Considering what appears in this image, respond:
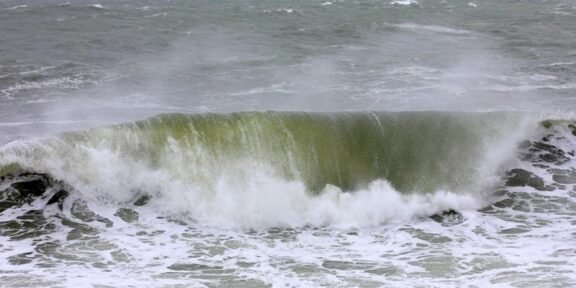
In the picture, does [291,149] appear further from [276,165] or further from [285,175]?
[285,175]

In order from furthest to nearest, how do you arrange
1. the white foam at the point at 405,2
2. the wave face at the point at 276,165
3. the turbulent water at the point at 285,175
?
the white foam at the point at 405,2
the wave face at the point at 276,165
the turbulent water at the point at 285,175

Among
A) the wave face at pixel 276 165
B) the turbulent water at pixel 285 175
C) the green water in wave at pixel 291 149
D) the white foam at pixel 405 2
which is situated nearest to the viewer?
the turbulent water at pixel 285 175

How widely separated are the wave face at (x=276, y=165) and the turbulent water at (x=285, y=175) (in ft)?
0.09

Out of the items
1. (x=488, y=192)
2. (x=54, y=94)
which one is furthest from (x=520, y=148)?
(x=54, y=94)

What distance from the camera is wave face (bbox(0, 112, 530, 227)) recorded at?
10883 millimetres

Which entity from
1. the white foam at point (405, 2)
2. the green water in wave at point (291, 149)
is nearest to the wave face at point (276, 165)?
the green water in wave at point (291, 149)

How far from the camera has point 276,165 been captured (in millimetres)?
11477

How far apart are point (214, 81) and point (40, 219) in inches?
322

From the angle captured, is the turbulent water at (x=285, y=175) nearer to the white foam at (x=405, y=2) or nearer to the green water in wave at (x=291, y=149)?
the green water in wave at (x=291, y=149)

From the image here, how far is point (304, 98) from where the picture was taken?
15852 mm

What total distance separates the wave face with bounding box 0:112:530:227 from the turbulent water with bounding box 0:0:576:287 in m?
0.03

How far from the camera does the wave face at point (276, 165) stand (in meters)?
10.9

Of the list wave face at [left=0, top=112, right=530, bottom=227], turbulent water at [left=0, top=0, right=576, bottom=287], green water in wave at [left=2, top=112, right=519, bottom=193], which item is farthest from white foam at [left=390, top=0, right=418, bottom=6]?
wave face at [left=0, top=112, right=530, bottom=227]

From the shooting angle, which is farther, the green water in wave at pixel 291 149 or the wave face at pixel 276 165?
the green water in wave at pixel 291 149
